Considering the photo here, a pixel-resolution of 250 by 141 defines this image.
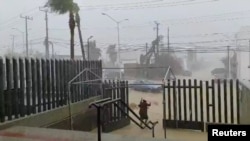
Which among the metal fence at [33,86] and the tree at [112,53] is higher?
the tree at [112,53]

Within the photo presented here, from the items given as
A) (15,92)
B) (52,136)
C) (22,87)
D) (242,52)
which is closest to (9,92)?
(15,92)

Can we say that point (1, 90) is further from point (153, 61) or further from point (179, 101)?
point (153, 61)

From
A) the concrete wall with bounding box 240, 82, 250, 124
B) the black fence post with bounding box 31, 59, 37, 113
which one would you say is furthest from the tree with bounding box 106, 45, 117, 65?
the concrete wall with bounding box 240, 82, 250, 124

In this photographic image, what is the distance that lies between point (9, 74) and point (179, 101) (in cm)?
510

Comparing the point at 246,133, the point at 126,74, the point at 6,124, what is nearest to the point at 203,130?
the point at 6,124

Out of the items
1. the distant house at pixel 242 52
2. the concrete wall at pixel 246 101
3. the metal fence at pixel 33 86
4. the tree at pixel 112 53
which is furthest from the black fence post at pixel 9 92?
the tree at pixel 112 53

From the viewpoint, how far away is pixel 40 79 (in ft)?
27.5

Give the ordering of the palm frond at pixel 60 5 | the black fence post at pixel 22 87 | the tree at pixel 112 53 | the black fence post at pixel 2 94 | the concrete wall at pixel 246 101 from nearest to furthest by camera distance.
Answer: the concrete wall at pixel 246 101, the black fence post at pixel 2 94, the black fence post at pixel 22 87, the palm frond at pixel 60 5, the tree at pixel 112 53

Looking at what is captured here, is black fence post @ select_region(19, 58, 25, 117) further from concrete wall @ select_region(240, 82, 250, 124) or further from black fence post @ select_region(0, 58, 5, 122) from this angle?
concrete wall @ select_region(240, 82, 250, 124)

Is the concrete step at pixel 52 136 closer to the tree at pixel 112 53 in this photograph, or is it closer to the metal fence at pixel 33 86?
the metal fence at pixel 33 86

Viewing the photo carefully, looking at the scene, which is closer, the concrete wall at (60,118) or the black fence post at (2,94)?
the black fence post at (2,94)

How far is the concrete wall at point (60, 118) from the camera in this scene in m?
7.36

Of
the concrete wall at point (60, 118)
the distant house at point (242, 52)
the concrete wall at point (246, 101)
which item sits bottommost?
the concrete wall at point (60, 118)

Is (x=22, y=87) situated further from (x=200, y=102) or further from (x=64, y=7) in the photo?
(x=64, y=7)
